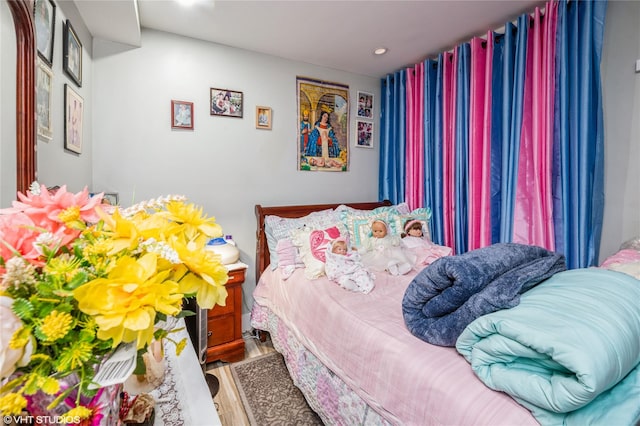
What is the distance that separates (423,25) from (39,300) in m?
2.52

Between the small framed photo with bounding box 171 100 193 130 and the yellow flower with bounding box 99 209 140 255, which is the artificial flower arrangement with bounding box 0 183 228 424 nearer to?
the yellow flower with bounding box 99 209 140 255

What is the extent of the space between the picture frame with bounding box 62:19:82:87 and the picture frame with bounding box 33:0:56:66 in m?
0.21

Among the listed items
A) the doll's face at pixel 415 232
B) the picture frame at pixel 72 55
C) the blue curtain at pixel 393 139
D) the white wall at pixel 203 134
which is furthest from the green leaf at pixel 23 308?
the blue curtain at pixel 393 139

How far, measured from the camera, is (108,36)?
2.04m

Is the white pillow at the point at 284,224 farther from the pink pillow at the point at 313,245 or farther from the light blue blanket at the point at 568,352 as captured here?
the light blue blanket at the point at 568,352

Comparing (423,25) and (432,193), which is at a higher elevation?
(423,25)

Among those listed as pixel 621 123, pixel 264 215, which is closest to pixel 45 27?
pixel 264 215

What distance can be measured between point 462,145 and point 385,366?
192cm

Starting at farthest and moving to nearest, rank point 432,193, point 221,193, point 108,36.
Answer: point 432,193 < point 221,193 < point 108,36

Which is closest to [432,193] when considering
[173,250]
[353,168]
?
[353,168]

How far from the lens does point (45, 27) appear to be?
1176mm

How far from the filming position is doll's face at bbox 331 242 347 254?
2223mm

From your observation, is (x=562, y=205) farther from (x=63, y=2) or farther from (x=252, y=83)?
(x=63, y=2)

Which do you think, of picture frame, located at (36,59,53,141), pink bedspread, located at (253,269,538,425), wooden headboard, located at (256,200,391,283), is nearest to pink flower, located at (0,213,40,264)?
picture frame, located at (36,59,53,141)
